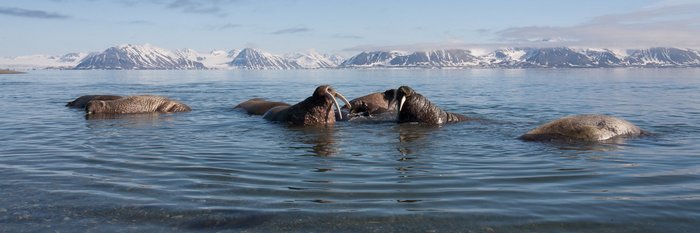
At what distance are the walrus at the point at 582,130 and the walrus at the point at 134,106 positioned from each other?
486 inches

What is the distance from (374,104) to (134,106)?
7665 millimetres

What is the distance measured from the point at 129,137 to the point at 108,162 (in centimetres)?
349

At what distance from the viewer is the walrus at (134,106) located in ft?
61.7

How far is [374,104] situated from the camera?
17578 millimetres

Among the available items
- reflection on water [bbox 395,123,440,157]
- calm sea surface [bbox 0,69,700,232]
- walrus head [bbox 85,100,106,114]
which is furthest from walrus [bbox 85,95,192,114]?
reflection on water [bbox 395,123,440,157]

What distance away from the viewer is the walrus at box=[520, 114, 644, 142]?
10.9m

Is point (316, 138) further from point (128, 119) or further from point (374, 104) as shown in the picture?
point (128, 119)

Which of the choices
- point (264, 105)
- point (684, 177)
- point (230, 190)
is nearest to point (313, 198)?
point (230, 190)

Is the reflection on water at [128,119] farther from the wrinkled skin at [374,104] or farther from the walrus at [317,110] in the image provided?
the wrinkled skin at [374,104]

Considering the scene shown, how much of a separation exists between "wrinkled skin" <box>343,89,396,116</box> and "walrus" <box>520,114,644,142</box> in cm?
569

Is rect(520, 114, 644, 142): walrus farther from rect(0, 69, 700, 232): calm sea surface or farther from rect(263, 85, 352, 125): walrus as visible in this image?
rect(263, 85, 352, 125): walrus

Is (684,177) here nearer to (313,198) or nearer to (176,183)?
(313,198)

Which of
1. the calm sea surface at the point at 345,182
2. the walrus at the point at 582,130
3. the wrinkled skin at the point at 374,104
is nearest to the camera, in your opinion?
the calm sea surface at the point at 345,182

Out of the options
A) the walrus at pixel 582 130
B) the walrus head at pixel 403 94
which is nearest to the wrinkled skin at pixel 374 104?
the walrus head at pixel 403 94
